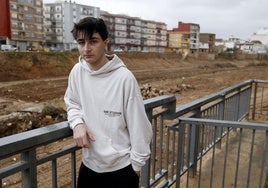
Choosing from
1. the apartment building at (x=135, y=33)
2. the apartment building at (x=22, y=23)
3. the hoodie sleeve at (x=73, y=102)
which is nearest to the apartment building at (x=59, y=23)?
the apartment building at (x=22, y=23)

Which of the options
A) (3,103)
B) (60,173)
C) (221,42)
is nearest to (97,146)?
(60,173)

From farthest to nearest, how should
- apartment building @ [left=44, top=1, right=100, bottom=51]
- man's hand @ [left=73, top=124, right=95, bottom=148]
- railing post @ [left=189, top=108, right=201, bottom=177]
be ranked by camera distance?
1. apartment building @ [left=44, top=1, right=100, bottom=51]
2. railing post @ [left=189, top=108, right=201, bottom=177]
3. man's hand @ [left=73, top=124, right=95, bottom=148]

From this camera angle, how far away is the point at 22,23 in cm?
5809

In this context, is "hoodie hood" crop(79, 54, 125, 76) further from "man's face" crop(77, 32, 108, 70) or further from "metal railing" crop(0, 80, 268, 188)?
"metal railing" crop(0, 80, 268, 188)

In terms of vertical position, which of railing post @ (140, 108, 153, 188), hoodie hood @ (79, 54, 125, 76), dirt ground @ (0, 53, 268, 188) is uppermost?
hoodie hood @ (79, 54, 125, 76)

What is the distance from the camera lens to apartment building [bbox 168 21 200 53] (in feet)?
299

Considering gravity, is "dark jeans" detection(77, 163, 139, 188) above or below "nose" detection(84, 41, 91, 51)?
below

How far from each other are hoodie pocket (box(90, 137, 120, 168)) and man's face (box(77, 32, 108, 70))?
53 centimetres

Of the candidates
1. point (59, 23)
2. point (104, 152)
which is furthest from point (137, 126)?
point (59, 23)

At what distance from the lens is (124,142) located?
1.98 meters

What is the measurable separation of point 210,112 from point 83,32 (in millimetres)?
2950

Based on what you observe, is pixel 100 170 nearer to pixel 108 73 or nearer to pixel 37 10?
pixel 108 73

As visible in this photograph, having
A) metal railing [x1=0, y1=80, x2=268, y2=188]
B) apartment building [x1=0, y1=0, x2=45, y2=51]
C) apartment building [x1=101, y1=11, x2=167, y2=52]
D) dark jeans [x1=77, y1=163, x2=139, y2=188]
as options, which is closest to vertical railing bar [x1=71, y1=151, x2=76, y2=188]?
metal railing [x1=0, y1=80, x2=268, y2=188]

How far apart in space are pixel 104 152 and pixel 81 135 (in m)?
0.21
